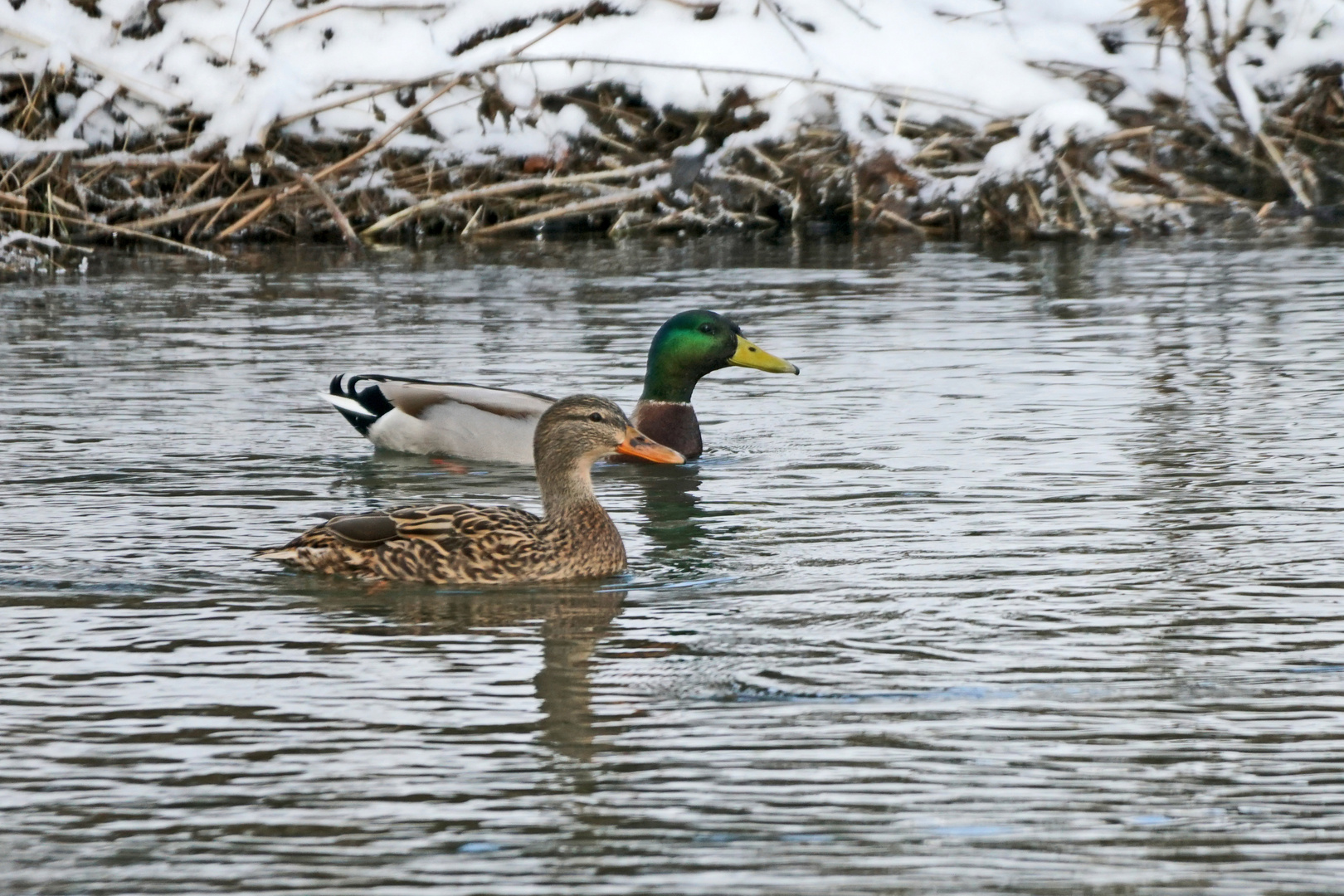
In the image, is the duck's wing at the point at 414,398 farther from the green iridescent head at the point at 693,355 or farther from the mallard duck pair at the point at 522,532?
the green iridescent head at the point at 693,355

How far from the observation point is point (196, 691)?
543cm

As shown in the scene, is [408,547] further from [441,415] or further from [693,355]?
[693,355]

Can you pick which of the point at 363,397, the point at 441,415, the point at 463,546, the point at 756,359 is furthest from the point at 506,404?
the point at 463,546

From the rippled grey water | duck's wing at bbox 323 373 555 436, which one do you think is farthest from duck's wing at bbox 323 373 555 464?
the rippled grey water

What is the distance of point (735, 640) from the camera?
19.5ft

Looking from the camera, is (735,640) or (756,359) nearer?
(735,640)

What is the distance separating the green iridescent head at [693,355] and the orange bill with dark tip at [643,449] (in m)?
2.39

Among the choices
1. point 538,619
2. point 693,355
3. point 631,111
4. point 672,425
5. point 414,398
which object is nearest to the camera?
point 538,619

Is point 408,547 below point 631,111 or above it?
below

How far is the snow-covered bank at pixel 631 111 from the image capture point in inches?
695

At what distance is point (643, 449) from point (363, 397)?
2.47m

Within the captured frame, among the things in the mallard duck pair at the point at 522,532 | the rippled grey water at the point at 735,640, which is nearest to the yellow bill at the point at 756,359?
the rippled grey water at the point at 735,640

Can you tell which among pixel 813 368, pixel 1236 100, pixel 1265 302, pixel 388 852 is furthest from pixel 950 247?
pixel 388 852

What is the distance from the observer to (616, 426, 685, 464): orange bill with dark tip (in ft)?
24.7
